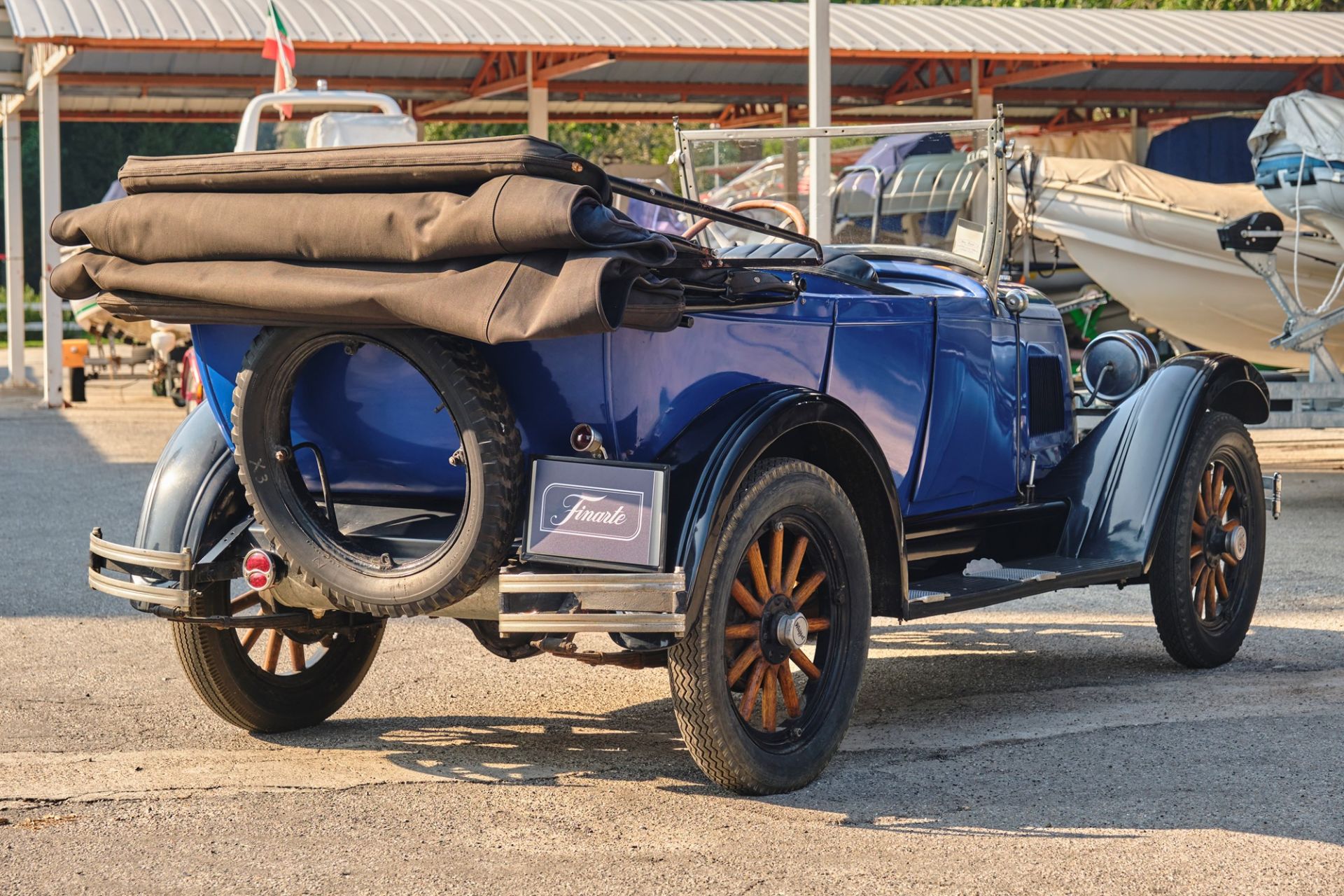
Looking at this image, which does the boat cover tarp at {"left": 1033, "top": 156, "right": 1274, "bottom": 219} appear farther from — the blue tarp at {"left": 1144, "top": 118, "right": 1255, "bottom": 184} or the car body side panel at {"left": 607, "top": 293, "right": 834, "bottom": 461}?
the car body side panel at {"left": 607, "top": 293, "right": 834, "bottom": 461}

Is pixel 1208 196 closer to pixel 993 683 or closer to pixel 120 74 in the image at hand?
pixel 993 683

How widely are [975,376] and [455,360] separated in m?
2.11

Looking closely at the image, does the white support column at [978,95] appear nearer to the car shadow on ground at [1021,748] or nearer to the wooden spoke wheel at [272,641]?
the car shadow on ground at [1021,748]

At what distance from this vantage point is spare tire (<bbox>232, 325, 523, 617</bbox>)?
3707 mm

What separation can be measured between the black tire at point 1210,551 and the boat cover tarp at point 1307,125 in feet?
18.1

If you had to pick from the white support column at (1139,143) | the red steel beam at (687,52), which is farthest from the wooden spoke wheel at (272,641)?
the white support column at (1139,143)

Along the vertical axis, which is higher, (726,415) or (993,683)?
(726,415)

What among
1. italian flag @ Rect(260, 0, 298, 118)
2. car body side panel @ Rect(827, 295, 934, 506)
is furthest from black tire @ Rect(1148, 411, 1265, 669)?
italian flag @ Rect(260, 0, 298, 118)

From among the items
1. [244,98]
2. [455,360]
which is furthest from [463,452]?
[244,98]

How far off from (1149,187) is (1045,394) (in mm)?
8736

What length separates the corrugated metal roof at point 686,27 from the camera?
51.9 feet

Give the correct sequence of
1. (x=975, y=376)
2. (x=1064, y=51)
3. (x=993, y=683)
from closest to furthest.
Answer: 1. (x=975, y=376)
2. (x=993, y=683)
3. (x=1064, y=51)

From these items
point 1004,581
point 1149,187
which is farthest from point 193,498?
point 1149,187

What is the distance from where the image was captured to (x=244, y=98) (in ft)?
73.0
